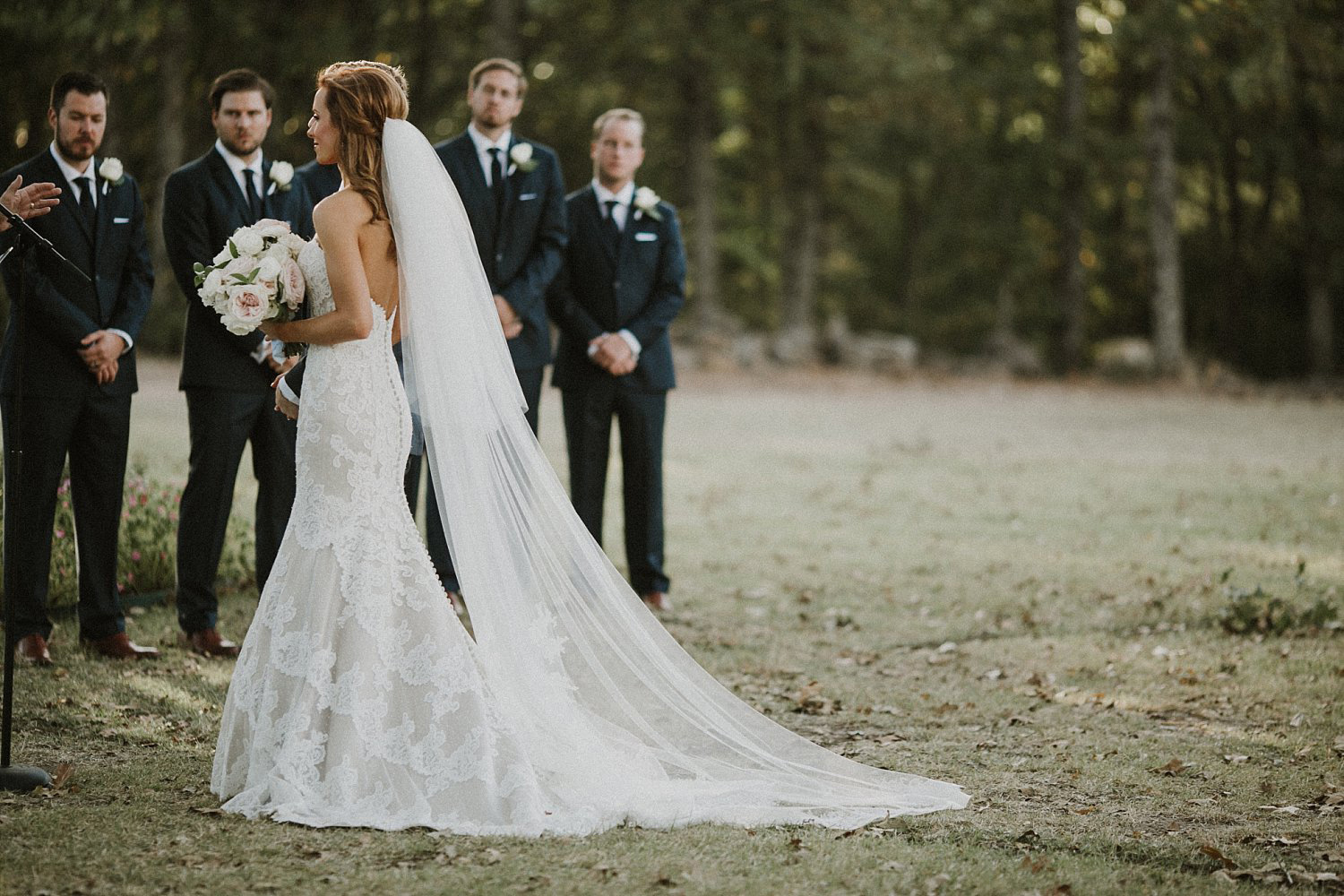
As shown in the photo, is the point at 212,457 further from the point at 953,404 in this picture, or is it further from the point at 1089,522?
the point at 953,404

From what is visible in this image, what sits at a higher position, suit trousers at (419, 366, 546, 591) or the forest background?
the forest background

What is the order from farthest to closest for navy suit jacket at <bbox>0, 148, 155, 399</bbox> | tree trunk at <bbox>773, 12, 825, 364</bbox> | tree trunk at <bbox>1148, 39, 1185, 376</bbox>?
tree trunk at <bbox>773, 12, 825, 364</bbox>, tree trunk at <bbox>1148, 39, 1185, 376</bbox>, navy suit jacket at <bbox>0, 148, 155, 399</bbox>

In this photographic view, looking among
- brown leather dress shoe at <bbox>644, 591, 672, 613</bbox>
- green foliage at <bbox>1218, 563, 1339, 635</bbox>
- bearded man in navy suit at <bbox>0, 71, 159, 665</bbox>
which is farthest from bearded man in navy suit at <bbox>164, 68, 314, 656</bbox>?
green foliage at <bbox>1218, 563, 1339, 635</bbox>

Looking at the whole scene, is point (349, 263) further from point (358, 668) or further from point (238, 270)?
point (358, 668)

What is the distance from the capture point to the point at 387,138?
172 inches

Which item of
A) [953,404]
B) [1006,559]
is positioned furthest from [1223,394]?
[1006,559]

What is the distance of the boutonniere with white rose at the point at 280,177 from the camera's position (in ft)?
20.1

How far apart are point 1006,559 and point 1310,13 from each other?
13.0 meters

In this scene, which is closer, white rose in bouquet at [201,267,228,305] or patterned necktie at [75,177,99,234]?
white rose in bouquet at [201,267,228,305]

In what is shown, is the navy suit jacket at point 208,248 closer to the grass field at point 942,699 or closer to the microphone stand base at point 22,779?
the grass field at point 942,699

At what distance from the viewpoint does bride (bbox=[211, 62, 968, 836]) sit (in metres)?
4.20

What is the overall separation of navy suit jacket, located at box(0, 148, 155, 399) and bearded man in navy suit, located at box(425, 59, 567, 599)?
1.69 metres

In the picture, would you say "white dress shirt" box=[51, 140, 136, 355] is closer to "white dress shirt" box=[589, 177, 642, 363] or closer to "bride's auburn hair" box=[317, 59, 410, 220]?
"bride's auburn hair" box=[317, 59, 410, 220]

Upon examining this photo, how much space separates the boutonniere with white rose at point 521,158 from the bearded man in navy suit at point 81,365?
1906mm
